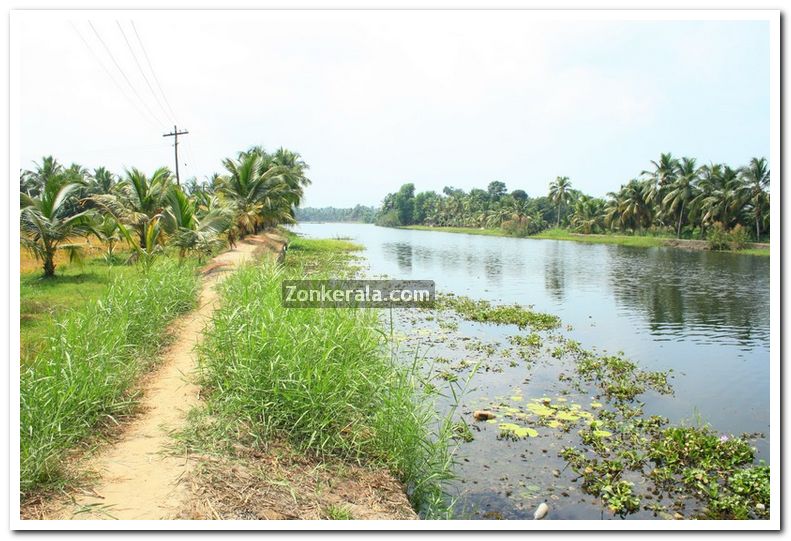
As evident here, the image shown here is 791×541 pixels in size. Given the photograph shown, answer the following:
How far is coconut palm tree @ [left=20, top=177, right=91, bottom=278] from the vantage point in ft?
33.7

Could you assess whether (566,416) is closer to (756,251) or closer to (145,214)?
(145,214)

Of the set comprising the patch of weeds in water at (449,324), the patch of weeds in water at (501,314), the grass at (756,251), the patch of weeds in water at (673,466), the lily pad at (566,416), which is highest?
the grass at (756,251)

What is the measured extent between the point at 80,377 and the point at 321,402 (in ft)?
5.75

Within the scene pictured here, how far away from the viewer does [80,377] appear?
148 inches

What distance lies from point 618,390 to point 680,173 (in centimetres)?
3961

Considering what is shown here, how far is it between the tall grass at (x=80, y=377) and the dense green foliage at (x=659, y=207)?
31.9m

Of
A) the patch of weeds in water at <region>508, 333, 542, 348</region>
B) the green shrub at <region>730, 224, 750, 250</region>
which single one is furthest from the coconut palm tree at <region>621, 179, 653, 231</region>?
the patch of weeds in water at <region>508, 333, 542, 348</region>

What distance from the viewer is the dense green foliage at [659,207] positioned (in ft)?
109

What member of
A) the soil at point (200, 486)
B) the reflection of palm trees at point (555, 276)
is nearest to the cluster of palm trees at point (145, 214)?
the soil at point (200, 486)

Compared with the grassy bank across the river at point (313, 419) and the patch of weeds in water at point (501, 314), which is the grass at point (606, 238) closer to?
the patch of weeds in water at point (501, 314)

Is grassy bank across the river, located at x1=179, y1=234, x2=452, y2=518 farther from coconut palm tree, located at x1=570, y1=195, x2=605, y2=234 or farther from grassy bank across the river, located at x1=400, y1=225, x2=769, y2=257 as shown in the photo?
coconut palm tree, located at x1=570, y1=195, x2=605, y2=234

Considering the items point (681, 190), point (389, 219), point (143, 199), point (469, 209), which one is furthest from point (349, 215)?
point (143, 199)
